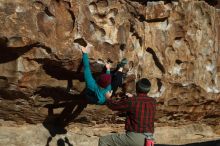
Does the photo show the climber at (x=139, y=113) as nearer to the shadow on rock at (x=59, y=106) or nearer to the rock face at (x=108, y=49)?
the rock face at (x=108, y=49)

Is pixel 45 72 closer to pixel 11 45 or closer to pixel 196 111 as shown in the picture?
pixel 11 45

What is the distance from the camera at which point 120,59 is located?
8.56m

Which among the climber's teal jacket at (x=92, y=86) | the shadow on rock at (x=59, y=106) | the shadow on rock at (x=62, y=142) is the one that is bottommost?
the shadow on rock at (x=62, y=142)

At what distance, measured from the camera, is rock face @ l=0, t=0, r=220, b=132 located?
766 cm

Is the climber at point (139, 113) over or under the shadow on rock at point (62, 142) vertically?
over

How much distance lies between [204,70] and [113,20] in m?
2.87

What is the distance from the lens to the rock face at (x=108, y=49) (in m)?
7.66

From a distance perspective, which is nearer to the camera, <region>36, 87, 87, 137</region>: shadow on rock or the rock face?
the rock face

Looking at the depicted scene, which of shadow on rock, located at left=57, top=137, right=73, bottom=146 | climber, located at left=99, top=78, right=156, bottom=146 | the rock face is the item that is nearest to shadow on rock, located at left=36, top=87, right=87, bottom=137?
the rock face

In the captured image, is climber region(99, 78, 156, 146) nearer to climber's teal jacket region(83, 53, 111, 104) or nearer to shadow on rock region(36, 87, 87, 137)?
climber's teal jacket region(83, 53, 111, 104)

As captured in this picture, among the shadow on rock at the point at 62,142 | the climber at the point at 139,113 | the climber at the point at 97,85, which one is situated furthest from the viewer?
the shadow on rock at the point at 62,142

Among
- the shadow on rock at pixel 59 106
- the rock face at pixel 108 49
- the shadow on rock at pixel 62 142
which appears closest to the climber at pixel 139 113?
the rock face at pixel 108 49

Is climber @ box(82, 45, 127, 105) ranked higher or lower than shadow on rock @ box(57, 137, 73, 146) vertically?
higher

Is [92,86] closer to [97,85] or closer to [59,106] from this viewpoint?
[97,85]
